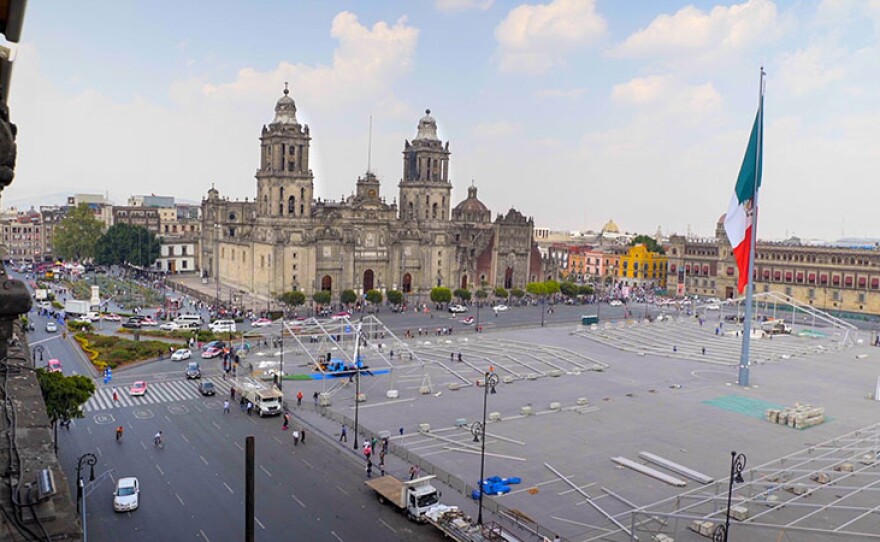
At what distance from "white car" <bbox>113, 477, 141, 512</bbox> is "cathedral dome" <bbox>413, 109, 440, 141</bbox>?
70671 millimetres

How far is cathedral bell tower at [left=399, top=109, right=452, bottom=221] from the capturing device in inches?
3588

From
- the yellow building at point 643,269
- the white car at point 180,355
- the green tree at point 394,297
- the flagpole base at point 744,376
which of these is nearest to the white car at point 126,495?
the white car at point 180,355

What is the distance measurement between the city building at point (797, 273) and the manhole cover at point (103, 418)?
83.6m

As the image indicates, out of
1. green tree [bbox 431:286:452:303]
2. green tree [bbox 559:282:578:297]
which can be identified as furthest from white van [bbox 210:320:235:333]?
green tree [bbox 559:282:578:297]

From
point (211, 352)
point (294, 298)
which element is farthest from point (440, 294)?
point (211, 352)

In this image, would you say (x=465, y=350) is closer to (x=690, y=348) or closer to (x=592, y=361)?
(x=592, y=361)

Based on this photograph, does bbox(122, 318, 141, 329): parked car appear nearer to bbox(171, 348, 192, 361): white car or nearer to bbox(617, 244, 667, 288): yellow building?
bbox(171, 348, 192, 361): white car

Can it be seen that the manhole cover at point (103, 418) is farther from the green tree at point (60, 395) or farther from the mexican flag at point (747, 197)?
the mexican flag at point (747, 197)

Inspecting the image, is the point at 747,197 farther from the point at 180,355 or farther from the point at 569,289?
the point at 569,289

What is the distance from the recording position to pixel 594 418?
3753 cm

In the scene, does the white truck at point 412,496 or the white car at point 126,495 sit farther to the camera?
the white truck at point 412,496

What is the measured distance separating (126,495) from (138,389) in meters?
16.6

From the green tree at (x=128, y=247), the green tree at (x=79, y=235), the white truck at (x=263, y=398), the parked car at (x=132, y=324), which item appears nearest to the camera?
the white truck at (x=263, y=398)

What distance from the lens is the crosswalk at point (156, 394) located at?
37.7 m
